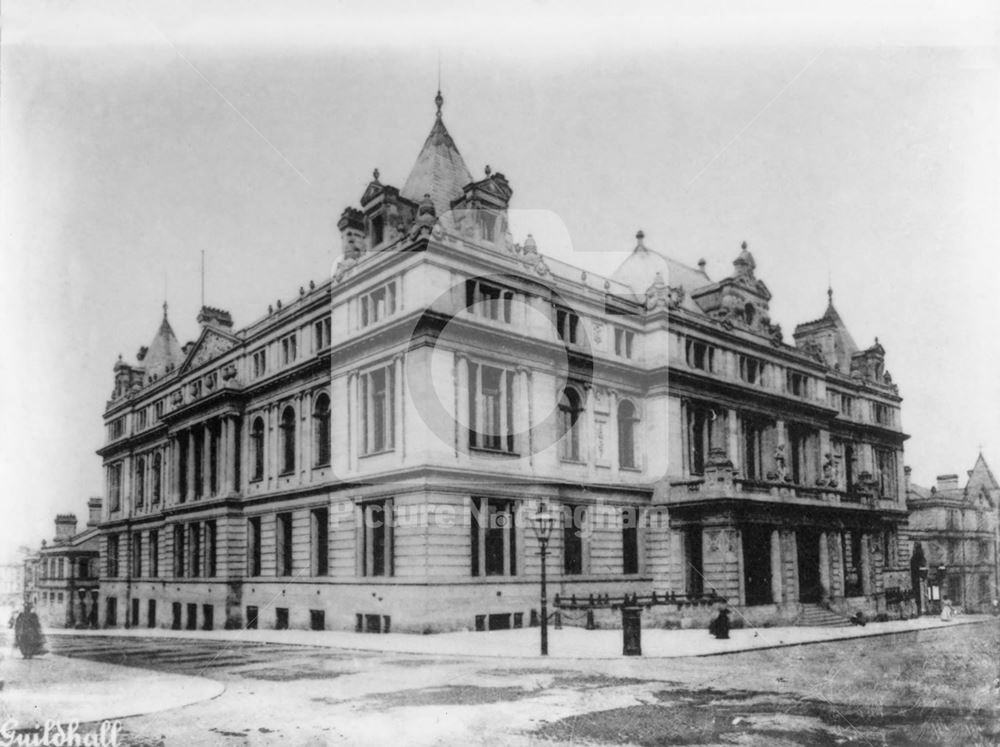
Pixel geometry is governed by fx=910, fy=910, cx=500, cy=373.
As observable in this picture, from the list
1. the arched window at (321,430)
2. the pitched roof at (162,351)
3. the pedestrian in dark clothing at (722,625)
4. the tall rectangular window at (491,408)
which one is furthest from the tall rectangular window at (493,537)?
the pitched roof at (162,351)

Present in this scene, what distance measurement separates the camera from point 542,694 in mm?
15867

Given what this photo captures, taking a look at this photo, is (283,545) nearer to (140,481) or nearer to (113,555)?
(140,481)

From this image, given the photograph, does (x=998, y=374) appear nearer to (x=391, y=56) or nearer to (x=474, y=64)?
(x=474, y=64)

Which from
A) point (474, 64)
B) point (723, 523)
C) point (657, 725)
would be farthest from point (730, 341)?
point (657, 725)

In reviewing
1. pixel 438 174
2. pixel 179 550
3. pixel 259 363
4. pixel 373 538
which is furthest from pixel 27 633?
pixel 179 550

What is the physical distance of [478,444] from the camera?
31.7 meters

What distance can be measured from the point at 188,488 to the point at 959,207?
37291 mm

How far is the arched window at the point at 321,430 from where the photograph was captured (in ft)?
117

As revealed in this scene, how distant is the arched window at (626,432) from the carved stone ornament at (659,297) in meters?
4.44

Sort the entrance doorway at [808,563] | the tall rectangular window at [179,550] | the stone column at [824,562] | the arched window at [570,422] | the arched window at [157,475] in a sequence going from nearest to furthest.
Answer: the arched window at [570,422], the stone column at [824,562], the entrance doorway at [808,563], the tall rectangular window at [179,550], the arched window at [157,475]

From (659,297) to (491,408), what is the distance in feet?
36.4

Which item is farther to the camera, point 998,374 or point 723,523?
point 723,523

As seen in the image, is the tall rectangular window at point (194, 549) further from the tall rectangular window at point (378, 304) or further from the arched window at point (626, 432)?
the arched window at point (626, 432)

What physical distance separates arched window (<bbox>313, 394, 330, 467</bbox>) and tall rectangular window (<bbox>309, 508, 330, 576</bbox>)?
6.54 feet
